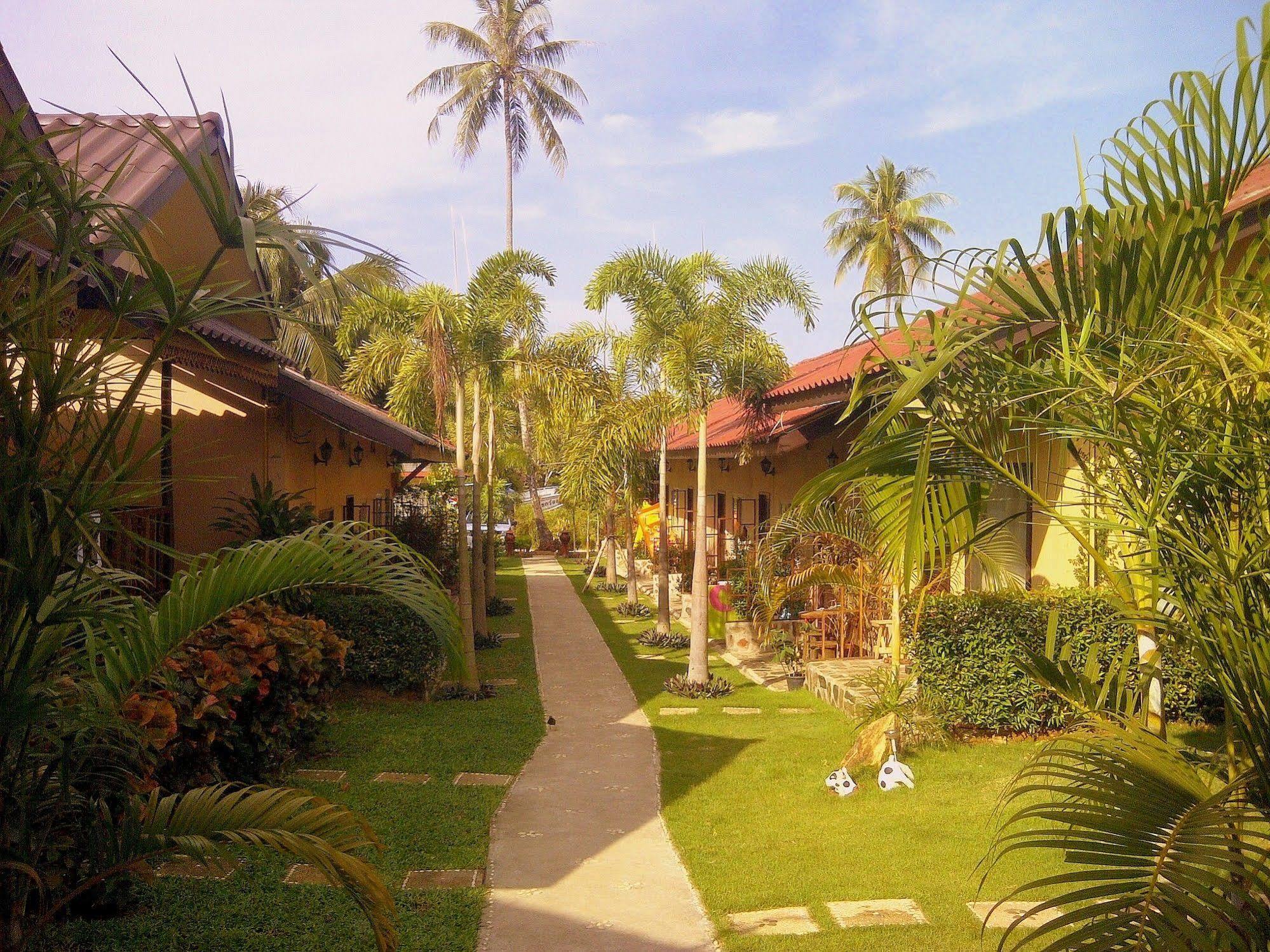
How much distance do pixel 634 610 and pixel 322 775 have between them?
39.2ft

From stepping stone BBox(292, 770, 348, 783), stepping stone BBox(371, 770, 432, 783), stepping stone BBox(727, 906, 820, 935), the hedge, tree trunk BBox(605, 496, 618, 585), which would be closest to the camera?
stepping stone BBox(727, 906, 820, 935)

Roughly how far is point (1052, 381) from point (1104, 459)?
416mm

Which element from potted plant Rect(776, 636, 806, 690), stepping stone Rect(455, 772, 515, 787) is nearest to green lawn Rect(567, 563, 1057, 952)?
stepping stone Rect(455, 772, 515, 787)

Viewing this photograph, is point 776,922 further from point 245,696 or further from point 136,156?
point 136,156

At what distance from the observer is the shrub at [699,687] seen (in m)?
11.4

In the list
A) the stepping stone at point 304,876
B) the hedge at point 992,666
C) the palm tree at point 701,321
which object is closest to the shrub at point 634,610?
the palm tree at point 701,321

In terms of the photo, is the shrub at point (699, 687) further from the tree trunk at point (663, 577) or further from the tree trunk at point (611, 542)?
the tree trunk at point (611, 542)

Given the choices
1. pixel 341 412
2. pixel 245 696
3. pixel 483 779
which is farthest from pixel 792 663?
pixel 245 696

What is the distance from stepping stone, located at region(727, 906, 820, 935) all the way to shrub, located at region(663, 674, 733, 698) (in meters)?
6.14

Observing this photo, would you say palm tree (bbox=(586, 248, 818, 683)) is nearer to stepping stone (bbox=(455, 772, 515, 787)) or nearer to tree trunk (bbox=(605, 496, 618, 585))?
stepping stone (bbox=(455, 772, 515, 787))

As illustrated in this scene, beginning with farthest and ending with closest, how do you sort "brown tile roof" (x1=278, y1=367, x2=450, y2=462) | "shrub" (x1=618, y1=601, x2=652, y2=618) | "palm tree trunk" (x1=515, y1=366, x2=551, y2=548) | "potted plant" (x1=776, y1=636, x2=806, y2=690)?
"palm tree trunk" (x1=515, y1=366, x2=551, y2=548) → "shrub" (x1=618, y1=601, x2=652, y2=618) → "potted plant" (x1=776, y1=636, x2=806, y2=690) → "brown tile roof" (x1=278, y1=367, x2=450, y2=462)

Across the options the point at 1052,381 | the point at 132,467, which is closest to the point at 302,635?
the point at 132,467

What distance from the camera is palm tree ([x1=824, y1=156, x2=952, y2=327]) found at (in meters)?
39.4

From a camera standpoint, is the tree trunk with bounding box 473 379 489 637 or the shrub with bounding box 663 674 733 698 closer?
the shrub with bounding box 663 674 733 698
